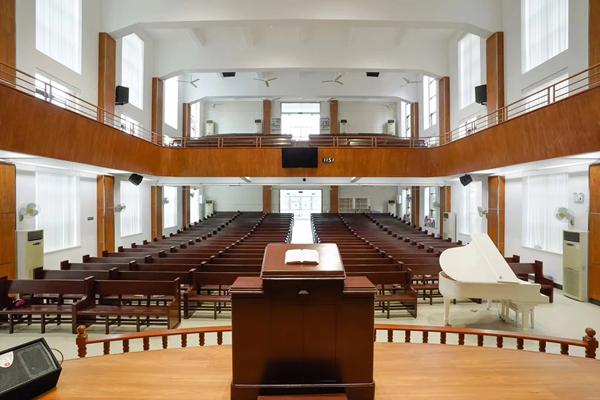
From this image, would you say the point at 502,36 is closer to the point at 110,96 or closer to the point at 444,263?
the point at 444,263

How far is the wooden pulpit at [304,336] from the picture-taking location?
6.29ft

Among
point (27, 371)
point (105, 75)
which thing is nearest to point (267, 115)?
point (105, 75)

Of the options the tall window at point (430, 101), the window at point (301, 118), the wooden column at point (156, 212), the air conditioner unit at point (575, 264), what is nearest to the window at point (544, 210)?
the air conditioner unit at point (575, 264)

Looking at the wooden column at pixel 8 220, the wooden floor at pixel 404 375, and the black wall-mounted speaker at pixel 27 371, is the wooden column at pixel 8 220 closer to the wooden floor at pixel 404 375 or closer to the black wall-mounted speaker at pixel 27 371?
the wooden floor at pixel 404 375

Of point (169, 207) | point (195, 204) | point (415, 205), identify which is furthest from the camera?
point (195, 204)

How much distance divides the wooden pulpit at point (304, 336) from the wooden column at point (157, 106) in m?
13.3

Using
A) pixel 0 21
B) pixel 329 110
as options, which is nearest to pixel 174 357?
pixel 0 21

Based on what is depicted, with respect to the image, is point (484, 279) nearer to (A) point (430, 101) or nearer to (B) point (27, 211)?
(B) point (27, 211)

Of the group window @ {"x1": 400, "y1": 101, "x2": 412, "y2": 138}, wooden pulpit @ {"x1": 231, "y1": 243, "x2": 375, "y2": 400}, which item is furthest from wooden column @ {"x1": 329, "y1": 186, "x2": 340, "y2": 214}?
wooden pulpit @ {"x1": 231, "y1": 243, "x2": 375, "y2": 400}

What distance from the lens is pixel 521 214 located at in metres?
9.59

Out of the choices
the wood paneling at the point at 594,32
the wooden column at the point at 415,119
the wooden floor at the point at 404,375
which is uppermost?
the wooden column at the point at 415,119

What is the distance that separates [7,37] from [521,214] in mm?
12875

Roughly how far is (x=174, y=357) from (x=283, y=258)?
1400mm

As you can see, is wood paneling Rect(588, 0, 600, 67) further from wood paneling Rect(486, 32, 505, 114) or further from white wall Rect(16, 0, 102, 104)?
white wall Rect(16, 0, 102, 104)
